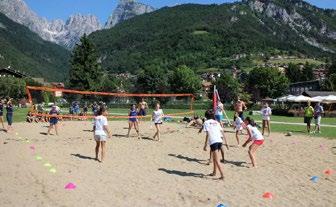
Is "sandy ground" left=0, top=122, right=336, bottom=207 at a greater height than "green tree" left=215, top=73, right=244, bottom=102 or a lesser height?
lesser

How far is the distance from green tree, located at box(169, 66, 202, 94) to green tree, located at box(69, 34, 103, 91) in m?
34.3

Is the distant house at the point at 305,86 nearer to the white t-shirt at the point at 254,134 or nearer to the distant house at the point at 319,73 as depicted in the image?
the distant house at the point at 319,73

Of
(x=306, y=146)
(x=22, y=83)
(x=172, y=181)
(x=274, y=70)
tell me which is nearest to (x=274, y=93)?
(x=274, y=70)

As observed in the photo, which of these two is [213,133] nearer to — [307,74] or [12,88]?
[12,88]

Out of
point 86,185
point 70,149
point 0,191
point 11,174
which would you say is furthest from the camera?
point 70,149

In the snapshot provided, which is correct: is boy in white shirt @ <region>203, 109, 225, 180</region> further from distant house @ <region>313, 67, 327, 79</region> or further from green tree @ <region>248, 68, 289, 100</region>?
distant house @ <region>313, 67, 327, 79</region>

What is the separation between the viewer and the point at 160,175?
11422mm

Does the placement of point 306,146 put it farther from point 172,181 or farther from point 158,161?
point 172,181

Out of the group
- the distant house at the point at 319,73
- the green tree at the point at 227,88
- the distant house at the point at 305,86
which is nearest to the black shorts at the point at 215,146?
the green tree at the point at 227,88

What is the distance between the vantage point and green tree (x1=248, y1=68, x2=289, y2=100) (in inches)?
4023

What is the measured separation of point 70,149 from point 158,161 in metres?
3.72

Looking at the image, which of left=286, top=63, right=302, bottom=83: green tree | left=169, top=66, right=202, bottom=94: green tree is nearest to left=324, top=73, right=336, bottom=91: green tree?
left=169, top=66, right=202, bottom=94: green tree

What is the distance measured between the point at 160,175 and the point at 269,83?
308 ft

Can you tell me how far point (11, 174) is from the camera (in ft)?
36.7
